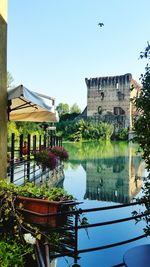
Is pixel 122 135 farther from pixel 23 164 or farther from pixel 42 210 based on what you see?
pixel 42 210

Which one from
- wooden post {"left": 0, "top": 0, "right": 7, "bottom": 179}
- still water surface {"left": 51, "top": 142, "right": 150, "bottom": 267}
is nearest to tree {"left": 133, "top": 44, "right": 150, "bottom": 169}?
still water surface {"left": 51, "top": 142, "right": 150, "bottom": 267}

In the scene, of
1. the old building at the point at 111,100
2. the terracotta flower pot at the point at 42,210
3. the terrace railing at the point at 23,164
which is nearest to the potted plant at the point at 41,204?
the terracotta flower pot at the point at 42,210

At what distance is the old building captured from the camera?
51688 mm

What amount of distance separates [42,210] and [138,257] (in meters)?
0.88

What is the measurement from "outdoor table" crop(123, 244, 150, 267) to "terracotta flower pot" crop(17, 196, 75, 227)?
648 mm

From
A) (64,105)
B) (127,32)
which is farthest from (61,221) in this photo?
(64,105)

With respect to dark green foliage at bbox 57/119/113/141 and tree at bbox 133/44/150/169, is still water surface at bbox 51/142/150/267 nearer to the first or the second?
tree at bbox 133/44/150/169

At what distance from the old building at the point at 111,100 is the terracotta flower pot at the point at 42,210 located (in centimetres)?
4895

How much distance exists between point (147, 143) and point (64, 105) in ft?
288

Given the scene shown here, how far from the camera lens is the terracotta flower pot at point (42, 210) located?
2.62 m

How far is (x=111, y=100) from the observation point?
52.9 metres

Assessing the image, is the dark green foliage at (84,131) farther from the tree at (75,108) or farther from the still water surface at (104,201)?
the tree at (75,108)

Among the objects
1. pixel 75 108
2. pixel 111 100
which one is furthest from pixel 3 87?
pixel 75 108

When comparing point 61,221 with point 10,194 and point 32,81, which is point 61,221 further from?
point 32,81
